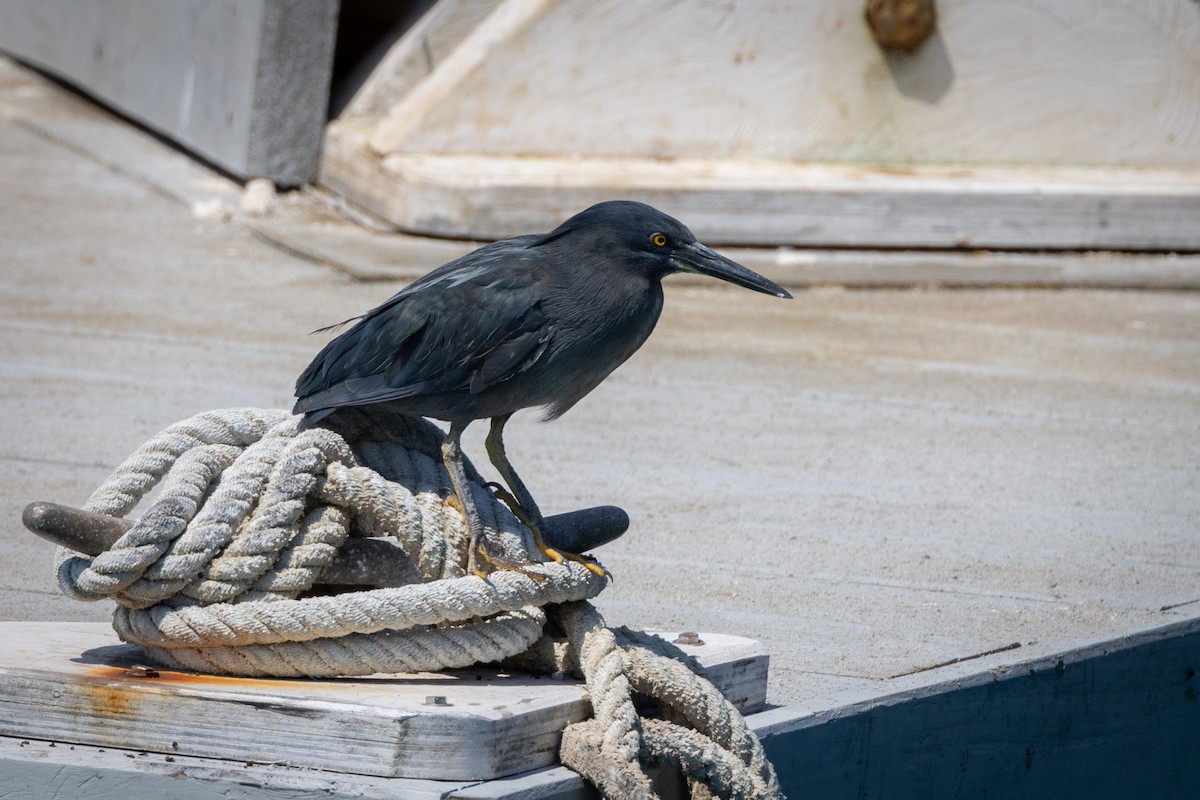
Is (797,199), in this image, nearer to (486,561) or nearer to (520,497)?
(520,497)

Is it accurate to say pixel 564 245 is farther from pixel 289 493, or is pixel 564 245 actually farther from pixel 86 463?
pixel 86 463

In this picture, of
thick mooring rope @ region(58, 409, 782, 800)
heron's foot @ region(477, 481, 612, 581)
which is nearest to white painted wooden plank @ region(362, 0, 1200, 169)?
heron's foot @ region(477, 481, 612, 581)

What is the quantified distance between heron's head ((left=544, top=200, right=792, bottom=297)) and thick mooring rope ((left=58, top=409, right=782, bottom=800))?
1.59 feet

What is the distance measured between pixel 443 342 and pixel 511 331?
11 centimetres

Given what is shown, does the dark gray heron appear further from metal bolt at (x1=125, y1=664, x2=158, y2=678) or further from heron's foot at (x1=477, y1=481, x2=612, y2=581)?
metal bolt at (x1=125, y1=664, x2=158, y2=678)

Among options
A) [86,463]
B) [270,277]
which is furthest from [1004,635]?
[270,277]

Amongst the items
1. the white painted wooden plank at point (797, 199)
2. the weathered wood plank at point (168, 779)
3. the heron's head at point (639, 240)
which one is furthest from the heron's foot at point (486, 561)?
the white painted wooden plank at point (797, 199)

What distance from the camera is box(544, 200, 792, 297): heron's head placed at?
261 cm

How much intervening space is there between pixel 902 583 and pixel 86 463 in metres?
2.14

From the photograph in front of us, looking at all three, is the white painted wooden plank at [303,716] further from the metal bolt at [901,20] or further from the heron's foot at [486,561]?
the metal bolt at [901,20]

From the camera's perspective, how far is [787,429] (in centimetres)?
506

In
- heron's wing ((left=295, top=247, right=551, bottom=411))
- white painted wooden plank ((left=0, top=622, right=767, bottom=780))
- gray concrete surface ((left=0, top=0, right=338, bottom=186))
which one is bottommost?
white painted wooden plank ((left=0, top=622, right=767, bottom=780))

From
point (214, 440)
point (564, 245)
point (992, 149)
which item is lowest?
point (214, 440)

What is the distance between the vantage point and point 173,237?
281 inches
